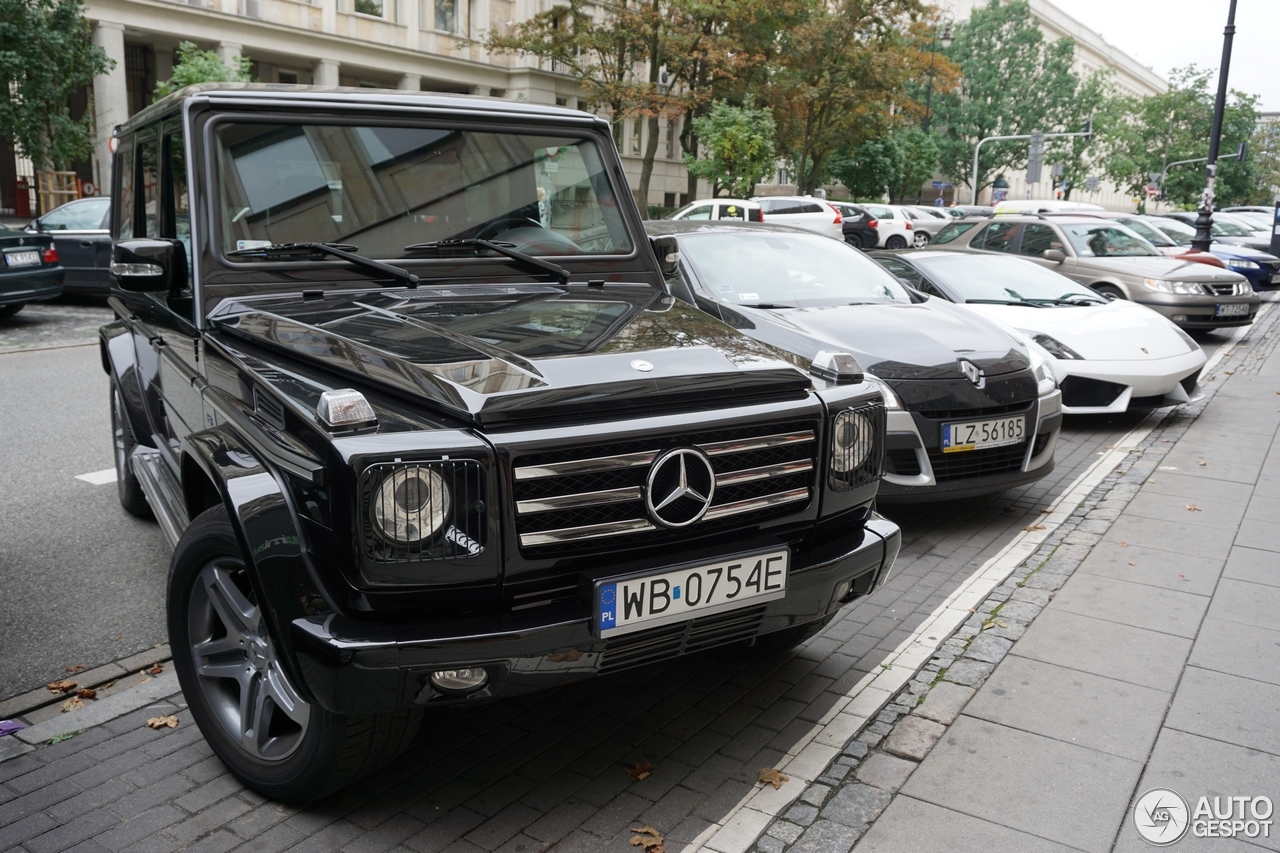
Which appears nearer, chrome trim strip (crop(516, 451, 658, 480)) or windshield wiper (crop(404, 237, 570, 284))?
chrome trim strip (crop(516, 451, 658, 480))

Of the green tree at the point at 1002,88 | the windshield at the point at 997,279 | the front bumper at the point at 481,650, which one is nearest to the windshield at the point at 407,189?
the front bumper at the point at 481,650

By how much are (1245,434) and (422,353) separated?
27.5 feet

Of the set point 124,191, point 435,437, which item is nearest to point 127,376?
point 124,191

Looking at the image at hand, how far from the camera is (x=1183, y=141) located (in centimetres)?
7500

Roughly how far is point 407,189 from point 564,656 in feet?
6.53

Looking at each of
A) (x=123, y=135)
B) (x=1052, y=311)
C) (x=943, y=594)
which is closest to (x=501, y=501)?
(x=943, y=594)

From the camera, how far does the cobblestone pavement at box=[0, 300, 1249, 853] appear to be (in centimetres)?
298

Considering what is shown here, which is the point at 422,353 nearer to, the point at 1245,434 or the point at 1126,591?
the point at 1126,591

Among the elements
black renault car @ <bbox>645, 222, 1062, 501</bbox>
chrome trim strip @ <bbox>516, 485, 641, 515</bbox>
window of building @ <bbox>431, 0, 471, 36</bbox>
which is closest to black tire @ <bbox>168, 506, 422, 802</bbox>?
chrome trim strip @ <bbox>516, 485, 641, 515</bbox>

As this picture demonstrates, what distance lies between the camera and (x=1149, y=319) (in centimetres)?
925

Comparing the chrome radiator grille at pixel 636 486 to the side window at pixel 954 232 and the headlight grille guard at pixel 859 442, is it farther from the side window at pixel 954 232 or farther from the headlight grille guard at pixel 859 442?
the side window at pixel 954 232

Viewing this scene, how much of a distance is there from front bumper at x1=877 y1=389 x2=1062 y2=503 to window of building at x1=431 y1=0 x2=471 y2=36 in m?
41.7

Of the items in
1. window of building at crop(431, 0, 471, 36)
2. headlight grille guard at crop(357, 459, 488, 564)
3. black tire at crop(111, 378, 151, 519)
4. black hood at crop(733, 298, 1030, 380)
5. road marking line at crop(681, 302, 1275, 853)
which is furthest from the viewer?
window of building at crop(431, 0, 471, 36)

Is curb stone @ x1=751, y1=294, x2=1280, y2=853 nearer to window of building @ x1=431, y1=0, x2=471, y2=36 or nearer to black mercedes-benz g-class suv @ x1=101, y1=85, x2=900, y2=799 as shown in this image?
black mercedes-benz g-class suv @ x1=101, y1=85, x2=900, y2=799
